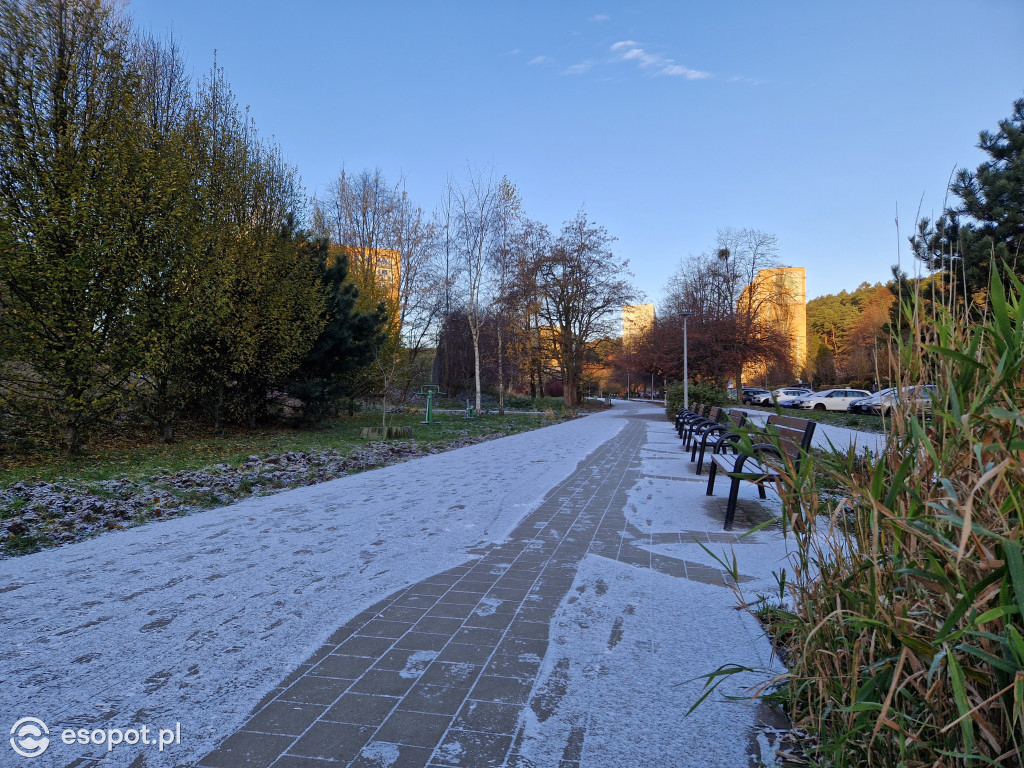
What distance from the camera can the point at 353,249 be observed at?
91.5 ft

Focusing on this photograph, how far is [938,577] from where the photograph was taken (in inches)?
58.1

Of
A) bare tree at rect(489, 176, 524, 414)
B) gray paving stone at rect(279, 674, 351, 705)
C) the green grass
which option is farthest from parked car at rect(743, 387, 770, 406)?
gray paving stone at rect(279, 674, 351, 705)

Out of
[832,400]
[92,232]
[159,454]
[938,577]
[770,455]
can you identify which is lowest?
A: [159,454]

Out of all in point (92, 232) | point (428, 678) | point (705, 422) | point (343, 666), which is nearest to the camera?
point (428, 678)

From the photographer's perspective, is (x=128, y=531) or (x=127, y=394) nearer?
(x=128, y=531)

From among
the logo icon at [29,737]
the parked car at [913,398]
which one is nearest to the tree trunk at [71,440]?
the logo icon at [29,737]

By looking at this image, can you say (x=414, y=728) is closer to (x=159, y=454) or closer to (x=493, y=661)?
(x=493, y=661)

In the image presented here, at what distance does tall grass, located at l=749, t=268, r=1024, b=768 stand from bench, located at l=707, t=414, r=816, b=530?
6.0 inches

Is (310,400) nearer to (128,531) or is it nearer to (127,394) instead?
(127,394)

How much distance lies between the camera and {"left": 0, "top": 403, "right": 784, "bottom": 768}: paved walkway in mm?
2141

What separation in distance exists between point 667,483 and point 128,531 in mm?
6313

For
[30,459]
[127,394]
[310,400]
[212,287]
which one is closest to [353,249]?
[310,400]

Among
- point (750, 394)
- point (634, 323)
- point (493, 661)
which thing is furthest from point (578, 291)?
point (493, 661)

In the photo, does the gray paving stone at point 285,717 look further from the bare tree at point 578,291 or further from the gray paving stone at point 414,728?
the bare tree at point 578,291
